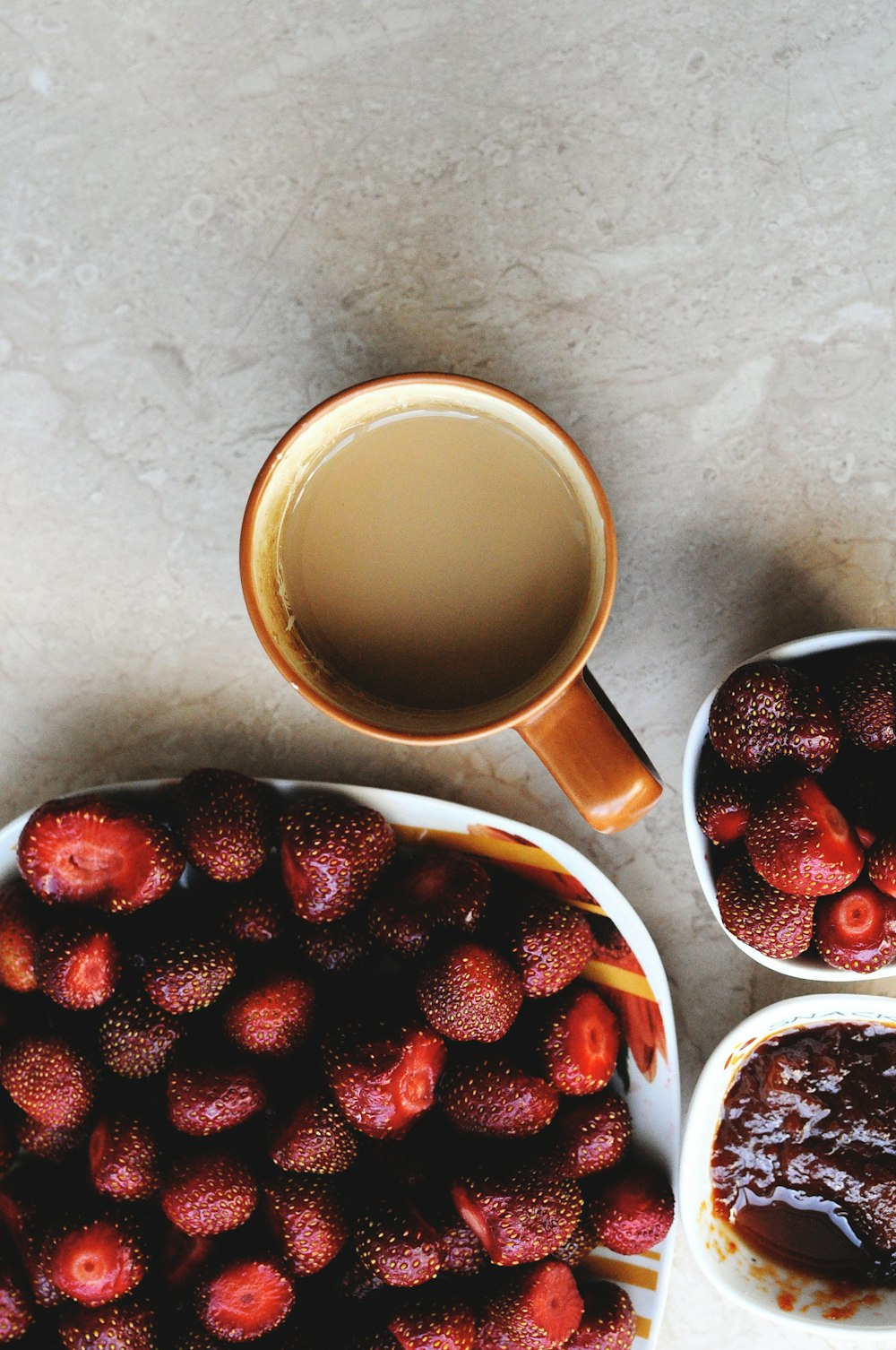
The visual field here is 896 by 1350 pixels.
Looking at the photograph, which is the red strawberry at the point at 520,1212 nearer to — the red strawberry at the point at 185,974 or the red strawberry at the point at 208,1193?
the red strawberry at the point at 208,1193

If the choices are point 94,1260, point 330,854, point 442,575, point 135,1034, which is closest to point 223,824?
point 330,854

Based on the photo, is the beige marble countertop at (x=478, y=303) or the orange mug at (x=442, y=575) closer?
the orange mug at (x=442, y=575)

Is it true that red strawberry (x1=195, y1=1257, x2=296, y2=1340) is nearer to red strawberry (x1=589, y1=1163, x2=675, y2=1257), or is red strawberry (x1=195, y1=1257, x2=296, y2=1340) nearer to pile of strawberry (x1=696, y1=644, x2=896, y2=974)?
red strawberry (x1=589, y1=1163, x2=675, y2=1257)

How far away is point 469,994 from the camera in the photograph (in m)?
0.99

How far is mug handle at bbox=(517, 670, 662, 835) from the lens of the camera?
94cm

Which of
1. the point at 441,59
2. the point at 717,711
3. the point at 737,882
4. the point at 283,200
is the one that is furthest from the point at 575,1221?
the point at 441,59

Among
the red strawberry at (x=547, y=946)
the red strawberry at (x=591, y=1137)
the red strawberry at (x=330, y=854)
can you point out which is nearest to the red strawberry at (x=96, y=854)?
the red strawberry at (x=330, y=854)

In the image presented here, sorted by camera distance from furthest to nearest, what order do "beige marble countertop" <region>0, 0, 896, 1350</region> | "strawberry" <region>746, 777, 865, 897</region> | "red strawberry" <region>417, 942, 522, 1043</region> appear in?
"beige marble countertop" <region>0, 0, 896, 1350</region>
"red strawberry" <region>417, 942, 522, 1043</region>
"strawberry" <region>746, 777, 865, 897</region>

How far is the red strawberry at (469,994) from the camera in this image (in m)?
0.99

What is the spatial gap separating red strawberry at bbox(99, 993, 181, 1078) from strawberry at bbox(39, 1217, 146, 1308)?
0.15m

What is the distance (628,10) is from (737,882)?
907 mm

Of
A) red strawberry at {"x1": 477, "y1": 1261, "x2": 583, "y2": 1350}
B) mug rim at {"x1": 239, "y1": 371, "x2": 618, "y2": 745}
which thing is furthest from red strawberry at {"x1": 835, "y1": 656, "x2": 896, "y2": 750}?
red strawberry at {"x1": 477, "y1": 1261, "x2": 583, "y2": 1350}

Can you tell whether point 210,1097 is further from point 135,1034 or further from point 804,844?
point 804,844

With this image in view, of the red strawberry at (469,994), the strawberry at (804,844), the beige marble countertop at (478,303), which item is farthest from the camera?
the beige marble countertop at (478,303)
